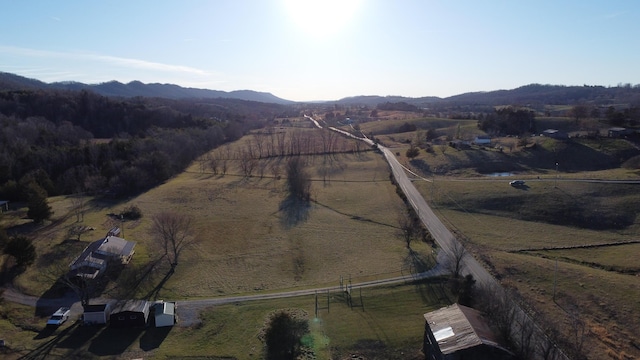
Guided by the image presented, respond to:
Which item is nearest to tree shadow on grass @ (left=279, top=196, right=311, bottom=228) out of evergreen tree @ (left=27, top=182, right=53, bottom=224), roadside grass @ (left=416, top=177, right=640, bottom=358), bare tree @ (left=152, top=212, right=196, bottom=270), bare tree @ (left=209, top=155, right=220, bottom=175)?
bare tree @ (left=152, top=212, right=196, bottom=270)

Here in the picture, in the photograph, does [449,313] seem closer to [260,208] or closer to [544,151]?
[260,208]

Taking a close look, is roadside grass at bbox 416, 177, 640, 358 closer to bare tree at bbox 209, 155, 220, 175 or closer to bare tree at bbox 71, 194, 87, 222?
bare tree at bbox 209, 155, 220, 175

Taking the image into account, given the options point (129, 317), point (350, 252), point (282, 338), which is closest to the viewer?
point (282, 338)

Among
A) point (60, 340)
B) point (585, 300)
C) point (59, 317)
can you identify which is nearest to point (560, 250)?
point (585, 300)

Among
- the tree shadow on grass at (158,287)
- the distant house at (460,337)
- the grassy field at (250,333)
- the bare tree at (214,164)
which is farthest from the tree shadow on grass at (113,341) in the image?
the bare tree at (214,164)

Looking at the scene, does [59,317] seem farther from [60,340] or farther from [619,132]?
[619,132]

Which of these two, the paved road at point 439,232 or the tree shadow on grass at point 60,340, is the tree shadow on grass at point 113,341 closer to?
the tree shadow on grass at point 60,340
